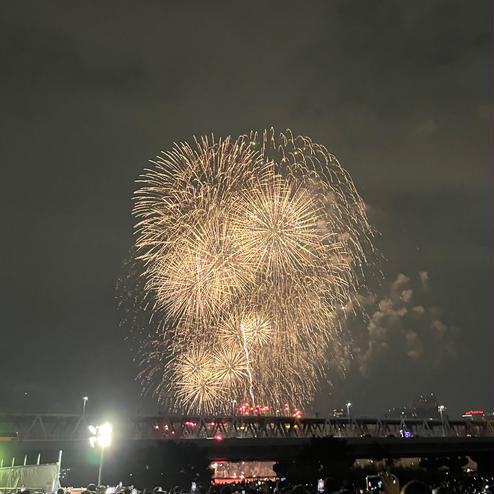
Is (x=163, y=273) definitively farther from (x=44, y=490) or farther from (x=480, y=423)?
(x=480, y=423)

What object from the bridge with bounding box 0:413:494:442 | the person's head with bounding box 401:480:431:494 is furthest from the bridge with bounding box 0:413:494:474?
the person's head with bounding box 401:480:431:494

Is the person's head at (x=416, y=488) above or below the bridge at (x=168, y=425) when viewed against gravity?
below

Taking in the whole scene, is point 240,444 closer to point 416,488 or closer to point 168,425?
point 168,425

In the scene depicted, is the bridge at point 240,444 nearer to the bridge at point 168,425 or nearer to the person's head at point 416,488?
the bridge at point 168,425

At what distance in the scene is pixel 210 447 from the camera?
251 feet

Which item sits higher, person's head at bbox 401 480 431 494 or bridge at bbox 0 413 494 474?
→ bridge at bbox 0 413 494 474

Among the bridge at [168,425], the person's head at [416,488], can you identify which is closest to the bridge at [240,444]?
the bridge at [168,425]

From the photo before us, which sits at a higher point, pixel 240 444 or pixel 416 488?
pixel 240 444

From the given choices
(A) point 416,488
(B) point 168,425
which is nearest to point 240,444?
(B) point 168,425

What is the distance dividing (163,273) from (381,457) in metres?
55.3

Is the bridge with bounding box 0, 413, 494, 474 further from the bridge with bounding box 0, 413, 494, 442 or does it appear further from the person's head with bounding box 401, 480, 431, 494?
the person's head with bounding box 401, 480, 431, 494

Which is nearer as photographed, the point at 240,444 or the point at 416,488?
the point at 416,488

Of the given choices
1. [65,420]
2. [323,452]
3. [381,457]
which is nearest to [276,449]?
[323,452]

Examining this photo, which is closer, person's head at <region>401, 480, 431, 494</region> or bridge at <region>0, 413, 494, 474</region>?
person's head at <region>401, 480, 431, 494</region>
